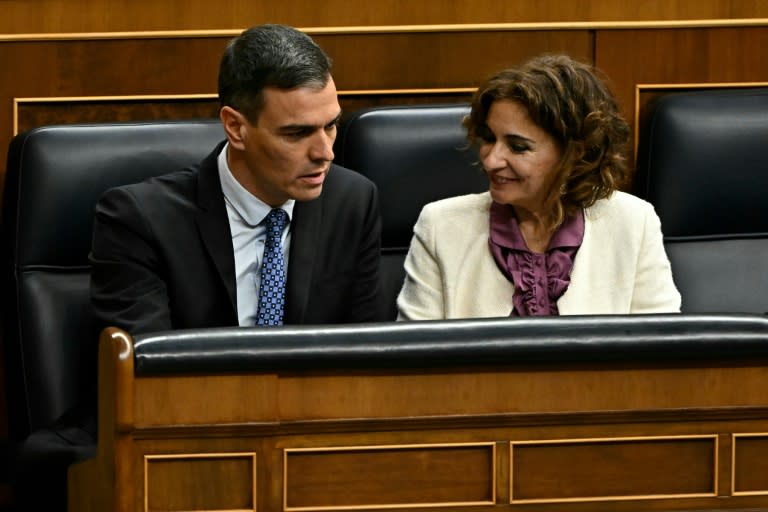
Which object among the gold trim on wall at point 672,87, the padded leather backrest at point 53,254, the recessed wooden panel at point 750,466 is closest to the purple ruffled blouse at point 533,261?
the gold trim on wall at point 672,87

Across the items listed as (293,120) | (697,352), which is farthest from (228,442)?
(293,120)

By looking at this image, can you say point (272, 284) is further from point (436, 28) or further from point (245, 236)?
point (436, 28)

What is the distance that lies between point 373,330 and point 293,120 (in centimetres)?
46

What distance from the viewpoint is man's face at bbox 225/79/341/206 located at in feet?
4.49

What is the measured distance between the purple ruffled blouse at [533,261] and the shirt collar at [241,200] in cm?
28

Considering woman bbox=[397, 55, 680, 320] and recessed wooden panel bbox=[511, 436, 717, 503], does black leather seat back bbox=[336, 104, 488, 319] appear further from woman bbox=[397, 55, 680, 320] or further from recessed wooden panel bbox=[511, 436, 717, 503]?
recessed wooden panel bbox=[511, 436, 717, 503]

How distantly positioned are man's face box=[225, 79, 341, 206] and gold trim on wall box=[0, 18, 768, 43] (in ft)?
1.12

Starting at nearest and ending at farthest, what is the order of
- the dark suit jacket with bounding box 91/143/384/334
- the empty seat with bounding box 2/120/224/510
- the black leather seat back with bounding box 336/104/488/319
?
the dark suit jacket with bounding box 91/143/384/334 → the empty seat with bounding box 2/120/224/510 → the black leather seat back with bounding box 336/104/488/319

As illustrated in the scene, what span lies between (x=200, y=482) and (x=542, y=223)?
72 centimetres

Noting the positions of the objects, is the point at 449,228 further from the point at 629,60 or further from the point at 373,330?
the point at 373,330

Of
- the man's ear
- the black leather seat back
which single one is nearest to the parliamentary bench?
the man's ear

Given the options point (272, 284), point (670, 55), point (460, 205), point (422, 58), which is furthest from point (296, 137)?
point (670, 55)

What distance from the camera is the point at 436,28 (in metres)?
1.73

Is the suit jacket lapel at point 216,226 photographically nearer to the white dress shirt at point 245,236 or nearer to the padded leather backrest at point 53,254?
the white dress shirt at point 245,236
